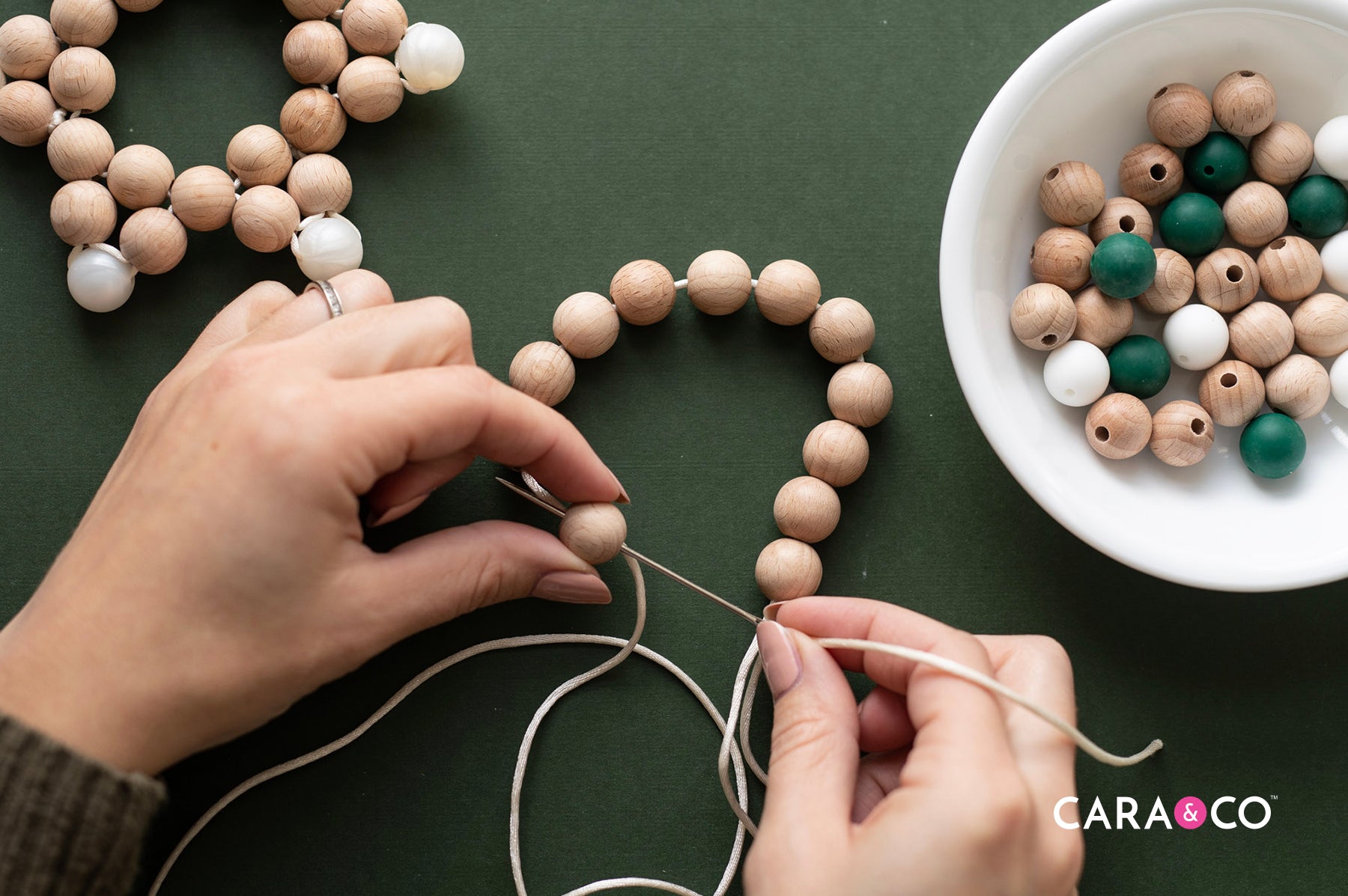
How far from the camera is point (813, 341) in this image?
1143 millimetres

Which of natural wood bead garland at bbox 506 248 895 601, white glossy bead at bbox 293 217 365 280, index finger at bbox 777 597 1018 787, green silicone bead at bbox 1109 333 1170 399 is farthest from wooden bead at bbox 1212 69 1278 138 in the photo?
white glossy bead at bbox 293 217 365 280

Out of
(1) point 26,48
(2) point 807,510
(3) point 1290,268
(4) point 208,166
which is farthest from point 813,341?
(1) point 26,48

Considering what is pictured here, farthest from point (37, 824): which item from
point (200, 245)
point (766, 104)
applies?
point (766, 104)

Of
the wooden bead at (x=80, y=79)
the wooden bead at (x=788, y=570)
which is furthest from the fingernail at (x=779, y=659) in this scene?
the wooden bead at (x=80, y=79)

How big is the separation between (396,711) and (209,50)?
32.5 inches

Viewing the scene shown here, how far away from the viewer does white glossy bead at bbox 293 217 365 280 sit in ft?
3.56

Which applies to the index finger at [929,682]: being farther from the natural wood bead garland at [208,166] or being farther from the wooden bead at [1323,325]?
the natural wood bead garland at [208,166]

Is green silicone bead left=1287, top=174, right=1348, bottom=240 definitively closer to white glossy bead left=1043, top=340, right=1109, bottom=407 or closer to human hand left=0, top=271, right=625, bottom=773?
white glossy bead left=1043, top=340, right=1109, bottom=407

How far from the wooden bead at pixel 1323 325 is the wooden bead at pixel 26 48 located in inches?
57.7

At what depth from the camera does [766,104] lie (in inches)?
47.1

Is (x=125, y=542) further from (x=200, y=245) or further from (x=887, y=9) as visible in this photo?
(x=887, y=9)

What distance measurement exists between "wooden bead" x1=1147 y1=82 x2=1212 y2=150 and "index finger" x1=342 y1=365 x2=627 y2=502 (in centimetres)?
74

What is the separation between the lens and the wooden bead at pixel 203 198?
3.62 ft

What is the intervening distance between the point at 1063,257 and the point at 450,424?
2.24ft
